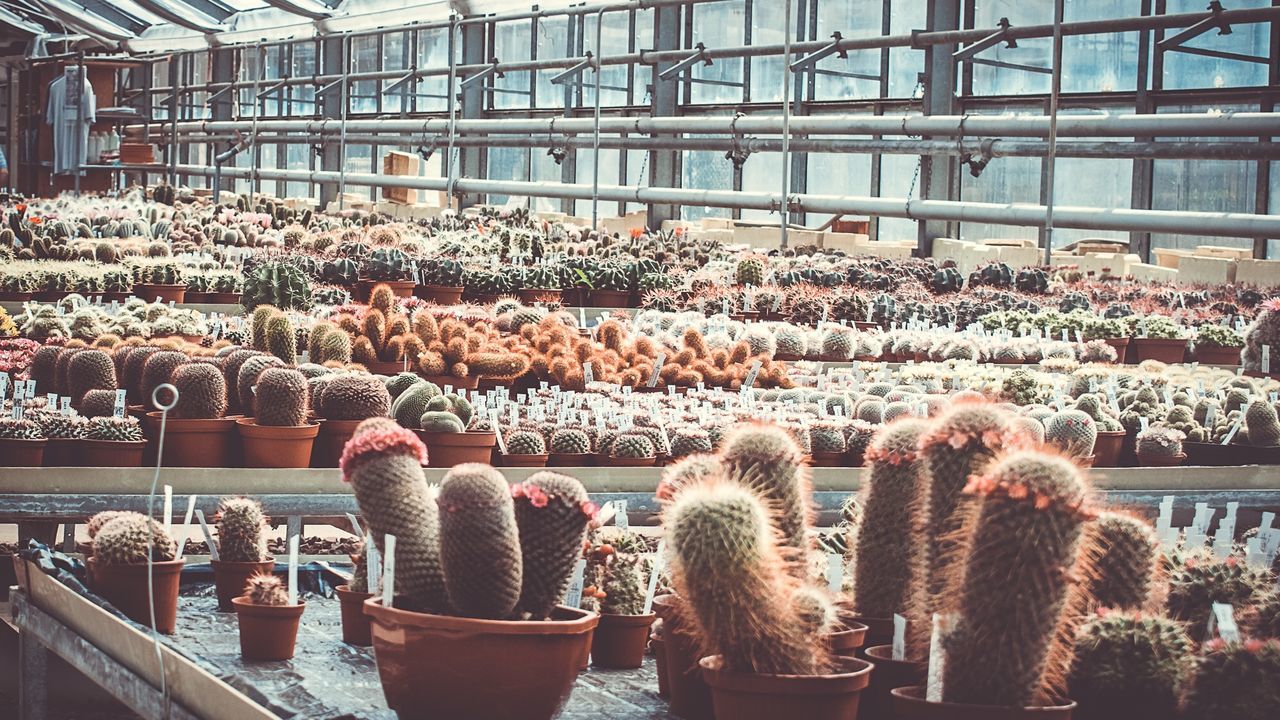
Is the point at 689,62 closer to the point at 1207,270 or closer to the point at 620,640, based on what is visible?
the point at 1207,270

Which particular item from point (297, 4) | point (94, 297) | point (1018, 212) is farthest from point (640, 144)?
point (94, 297)

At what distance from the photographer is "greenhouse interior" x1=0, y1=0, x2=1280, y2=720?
1.57 m

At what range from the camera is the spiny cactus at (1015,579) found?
141 cm

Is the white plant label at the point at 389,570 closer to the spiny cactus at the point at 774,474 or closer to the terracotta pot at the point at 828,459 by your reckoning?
the spiny cactus at the point at 774,474

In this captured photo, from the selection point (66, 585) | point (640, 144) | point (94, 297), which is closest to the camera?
point (66, 585)

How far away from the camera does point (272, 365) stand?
12.5ft

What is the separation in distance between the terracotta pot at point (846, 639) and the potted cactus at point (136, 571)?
118 centimetres

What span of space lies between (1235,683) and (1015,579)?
29 cm

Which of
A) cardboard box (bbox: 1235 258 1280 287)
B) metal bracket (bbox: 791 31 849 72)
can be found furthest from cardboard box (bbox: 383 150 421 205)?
cardboard box (bbox: 1235 258 1280 287)

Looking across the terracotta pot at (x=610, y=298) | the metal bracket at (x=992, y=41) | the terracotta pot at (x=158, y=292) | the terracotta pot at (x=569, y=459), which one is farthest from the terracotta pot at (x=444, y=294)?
the metal bracket at (x=992, y=41)

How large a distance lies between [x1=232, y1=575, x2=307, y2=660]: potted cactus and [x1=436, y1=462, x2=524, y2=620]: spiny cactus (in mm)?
540

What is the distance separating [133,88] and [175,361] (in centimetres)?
3063

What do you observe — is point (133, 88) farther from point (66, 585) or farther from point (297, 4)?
point (66, 585)

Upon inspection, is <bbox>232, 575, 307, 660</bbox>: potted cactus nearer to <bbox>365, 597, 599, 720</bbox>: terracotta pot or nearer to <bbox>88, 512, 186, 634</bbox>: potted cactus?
<bbox>88, 512, 186, 634</bbox>: potted cactus
